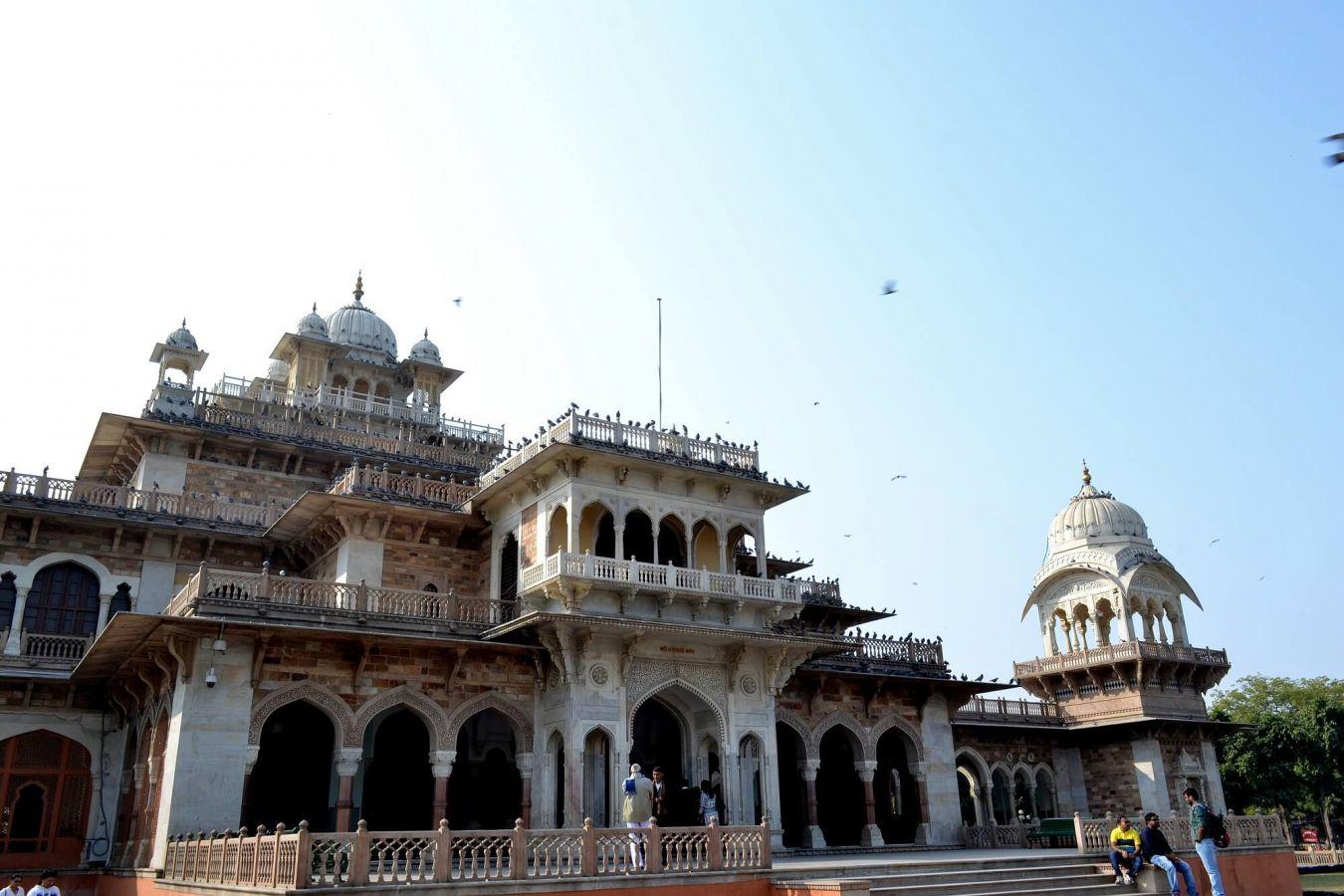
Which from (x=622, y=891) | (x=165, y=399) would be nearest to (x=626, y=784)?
(x=622, y=891)

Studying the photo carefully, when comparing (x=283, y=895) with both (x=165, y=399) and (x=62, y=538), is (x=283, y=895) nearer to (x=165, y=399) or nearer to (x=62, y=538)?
(x=62, y=538)

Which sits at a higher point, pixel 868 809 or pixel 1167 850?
pixel 868 809

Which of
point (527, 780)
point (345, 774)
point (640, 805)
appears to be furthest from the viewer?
point (527, 780)

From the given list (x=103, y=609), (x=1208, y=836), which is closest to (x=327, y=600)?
(x=103, y=609)

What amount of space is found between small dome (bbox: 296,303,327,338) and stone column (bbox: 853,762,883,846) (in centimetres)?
2040

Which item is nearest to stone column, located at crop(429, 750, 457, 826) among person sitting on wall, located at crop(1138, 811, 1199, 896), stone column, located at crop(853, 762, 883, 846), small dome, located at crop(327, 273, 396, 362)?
stone column, located at crop(853, 762, 883, 846)

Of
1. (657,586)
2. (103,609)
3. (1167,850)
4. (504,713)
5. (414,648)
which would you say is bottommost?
(1167,850)

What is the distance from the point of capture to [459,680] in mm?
21531

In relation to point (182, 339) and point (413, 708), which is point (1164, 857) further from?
point (182, 339)

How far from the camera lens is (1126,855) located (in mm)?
18141

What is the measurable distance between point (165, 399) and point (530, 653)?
12.3 m

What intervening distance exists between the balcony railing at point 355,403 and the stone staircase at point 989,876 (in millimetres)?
18411

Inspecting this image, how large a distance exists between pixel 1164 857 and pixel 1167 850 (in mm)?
139

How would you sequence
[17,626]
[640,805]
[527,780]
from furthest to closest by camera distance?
[17,626] < [527,780] < [640,805]
